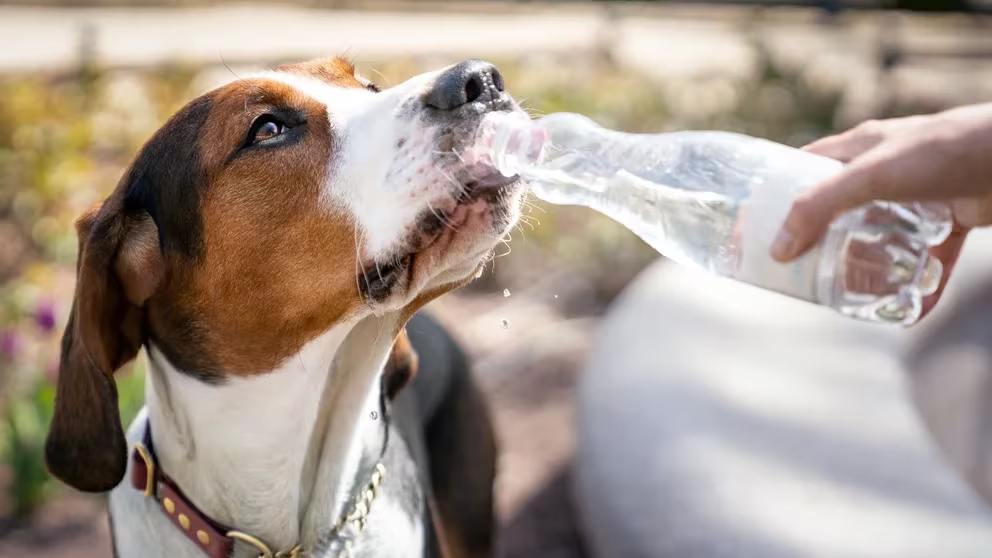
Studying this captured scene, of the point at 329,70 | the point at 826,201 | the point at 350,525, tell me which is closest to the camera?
the point at 826,201

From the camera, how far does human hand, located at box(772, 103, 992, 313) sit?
1798mm

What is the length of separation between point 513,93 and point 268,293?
5.12m

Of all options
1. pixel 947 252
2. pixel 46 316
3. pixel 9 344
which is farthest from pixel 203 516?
pixel 9 344

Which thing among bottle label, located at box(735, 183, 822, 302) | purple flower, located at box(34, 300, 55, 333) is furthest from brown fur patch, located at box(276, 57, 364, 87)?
purple flower, located at box(34, 300, 55, 333)

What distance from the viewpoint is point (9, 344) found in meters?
4.15

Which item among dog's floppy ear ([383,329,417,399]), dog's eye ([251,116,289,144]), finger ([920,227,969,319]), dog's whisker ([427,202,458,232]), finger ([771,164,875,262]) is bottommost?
dog's floppy ear ([383,329,417,399])

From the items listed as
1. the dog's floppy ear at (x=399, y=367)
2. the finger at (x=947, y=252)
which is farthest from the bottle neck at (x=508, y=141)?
the finger at (x=947, y=252)

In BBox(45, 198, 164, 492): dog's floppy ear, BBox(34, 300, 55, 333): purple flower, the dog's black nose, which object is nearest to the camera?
the dog's black nose

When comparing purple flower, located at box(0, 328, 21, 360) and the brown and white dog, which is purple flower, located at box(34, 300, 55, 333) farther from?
the brown and white dog

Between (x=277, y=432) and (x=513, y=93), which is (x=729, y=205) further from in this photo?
(x=513, y=93)

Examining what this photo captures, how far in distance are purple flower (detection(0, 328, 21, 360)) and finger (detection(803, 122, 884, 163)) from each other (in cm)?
316

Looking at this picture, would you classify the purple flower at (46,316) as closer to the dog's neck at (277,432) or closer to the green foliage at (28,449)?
the green foliage at (28,449)

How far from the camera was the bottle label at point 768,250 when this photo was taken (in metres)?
1.91

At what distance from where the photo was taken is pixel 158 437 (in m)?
2.45
